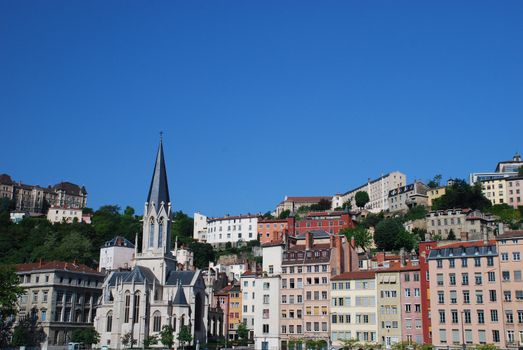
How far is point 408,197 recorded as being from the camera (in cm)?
16212

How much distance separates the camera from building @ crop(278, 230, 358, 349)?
265 ft

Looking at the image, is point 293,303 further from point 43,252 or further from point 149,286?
point 43,252

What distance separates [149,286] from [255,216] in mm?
80043

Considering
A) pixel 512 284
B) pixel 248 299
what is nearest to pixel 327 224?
pixel 248 299

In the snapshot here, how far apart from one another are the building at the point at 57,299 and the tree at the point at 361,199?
105 metres

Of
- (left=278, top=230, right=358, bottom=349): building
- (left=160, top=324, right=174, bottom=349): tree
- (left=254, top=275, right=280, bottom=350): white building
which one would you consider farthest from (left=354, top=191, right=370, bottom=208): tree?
(left=160, top=324, right=174, bottom=349): tree

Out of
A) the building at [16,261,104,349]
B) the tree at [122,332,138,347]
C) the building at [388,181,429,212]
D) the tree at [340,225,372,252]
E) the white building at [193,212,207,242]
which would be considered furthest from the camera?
the white building at [193,212,207,242]

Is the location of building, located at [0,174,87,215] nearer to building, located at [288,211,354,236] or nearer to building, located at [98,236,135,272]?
building, located at [98,236,135,272]

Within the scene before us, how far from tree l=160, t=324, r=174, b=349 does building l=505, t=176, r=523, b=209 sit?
321 ft

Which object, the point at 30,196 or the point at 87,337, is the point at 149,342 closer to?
the point at 87,337

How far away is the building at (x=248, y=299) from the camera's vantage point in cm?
9714

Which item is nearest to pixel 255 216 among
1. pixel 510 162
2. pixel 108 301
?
pixel 510 162

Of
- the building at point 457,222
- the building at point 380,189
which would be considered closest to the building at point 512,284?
the building at point 457,222

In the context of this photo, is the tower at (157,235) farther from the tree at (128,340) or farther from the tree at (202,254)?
the tree at (202,254)
